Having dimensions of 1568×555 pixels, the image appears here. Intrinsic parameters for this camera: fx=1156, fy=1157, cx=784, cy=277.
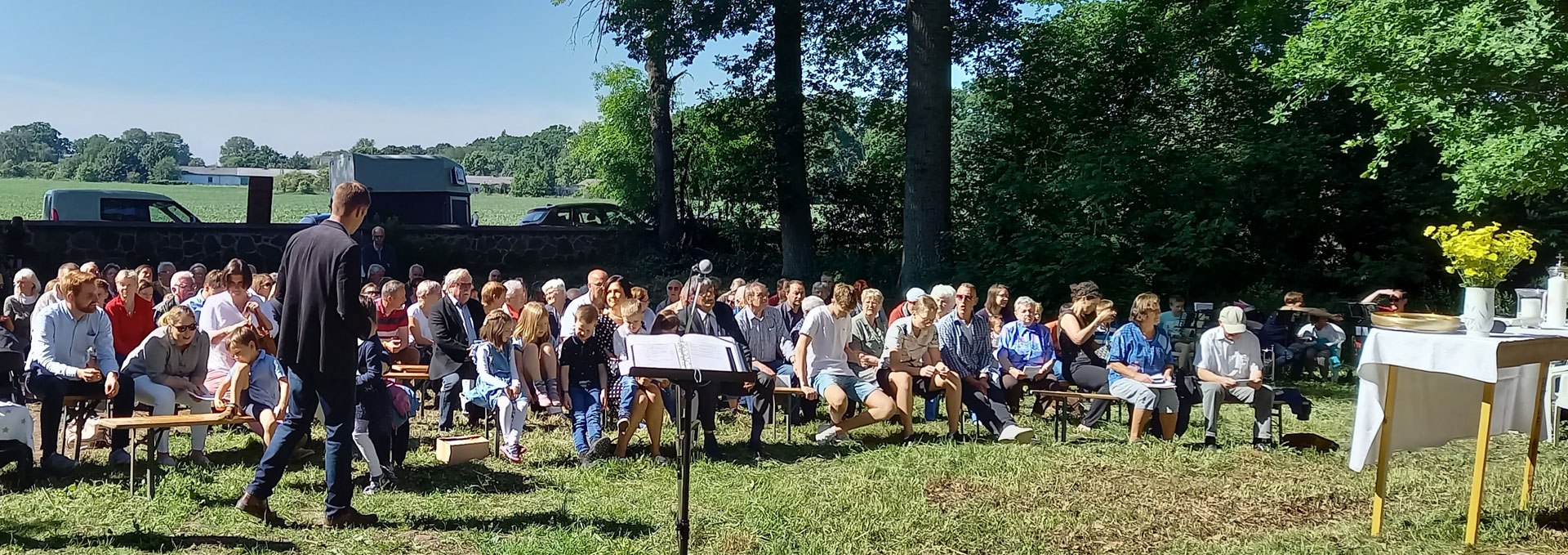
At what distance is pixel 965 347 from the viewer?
822 centimetres

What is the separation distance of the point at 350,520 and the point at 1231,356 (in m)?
5.65

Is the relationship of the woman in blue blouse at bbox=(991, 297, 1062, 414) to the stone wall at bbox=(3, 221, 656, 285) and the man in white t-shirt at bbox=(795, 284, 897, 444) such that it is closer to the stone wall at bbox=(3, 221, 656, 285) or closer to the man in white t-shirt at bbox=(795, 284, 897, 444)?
the man in white t-shirt at bbox=(795, 284, 897, 444)

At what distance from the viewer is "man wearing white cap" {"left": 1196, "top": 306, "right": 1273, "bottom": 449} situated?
24.8 feet

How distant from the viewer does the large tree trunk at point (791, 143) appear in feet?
54.9

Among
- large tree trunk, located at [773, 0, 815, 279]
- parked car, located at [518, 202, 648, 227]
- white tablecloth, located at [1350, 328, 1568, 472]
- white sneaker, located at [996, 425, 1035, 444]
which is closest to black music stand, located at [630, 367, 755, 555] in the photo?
white tablecloth, located at [1350, 328, 1568, 472]

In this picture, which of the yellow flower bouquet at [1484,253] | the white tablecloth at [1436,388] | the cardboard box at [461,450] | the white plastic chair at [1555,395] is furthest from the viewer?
the white plastic chair at [1555,395]

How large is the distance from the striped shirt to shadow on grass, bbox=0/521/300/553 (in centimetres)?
403

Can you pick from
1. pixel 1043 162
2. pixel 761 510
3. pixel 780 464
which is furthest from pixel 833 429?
pixel 1043 162

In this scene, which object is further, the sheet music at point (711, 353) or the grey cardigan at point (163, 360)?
the grey cardigan at point (163, 360)

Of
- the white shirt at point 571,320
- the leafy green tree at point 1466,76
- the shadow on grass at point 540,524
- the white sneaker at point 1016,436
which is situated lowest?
the shadow on grass at point 540,524

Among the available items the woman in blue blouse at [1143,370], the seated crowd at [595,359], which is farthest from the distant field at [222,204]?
the woman in blue blouse at [1143,370]

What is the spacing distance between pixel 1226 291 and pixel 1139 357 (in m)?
9.88

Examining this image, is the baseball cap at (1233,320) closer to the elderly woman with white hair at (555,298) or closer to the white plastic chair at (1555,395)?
the white plastic chair at (1555,395)

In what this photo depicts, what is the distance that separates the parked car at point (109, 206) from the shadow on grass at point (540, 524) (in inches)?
617
